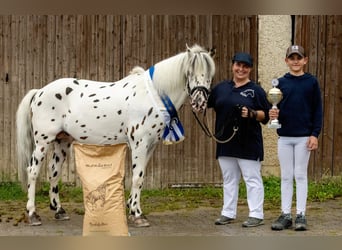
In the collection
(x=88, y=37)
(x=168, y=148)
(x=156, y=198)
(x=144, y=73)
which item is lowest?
(x=156, y=198)

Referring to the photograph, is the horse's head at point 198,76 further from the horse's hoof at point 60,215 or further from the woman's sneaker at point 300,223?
the horse's hoof at point 60,215

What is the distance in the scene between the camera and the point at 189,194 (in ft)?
27.4

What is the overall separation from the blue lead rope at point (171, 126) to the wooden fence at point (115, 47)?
7.07 feet

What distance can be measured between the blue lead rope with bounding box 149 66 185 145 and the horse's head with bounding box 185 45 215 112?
0.92 feet

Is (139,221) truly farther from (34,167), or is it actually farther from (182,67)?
(182,67)

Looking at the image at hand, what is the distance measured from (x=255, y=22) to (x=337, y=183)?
8.06 ft

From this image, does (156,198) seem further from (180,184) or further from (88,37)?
(88,37)

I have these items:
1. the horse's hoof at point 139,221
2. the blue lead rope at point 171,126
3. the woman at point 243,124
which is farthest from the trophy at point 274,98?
the horse's hoof at point 139,221

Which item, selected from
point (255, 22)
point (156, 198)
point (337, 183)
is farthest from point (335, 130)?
point (156, 198)

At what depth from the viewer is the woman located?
599cm

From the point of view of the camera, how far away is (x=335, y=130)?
8.56m

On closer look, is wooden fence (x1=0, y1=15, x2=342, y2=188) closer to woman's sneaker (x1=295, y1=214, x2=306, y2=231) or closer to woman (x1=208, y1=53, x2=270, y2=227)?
woman (x1=208, y1=53, x2=270, y2=227)

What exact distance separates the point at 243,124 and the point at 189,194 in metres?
2.50

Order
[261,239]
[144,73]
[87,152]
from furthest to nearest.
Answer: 1. [144,73]
2. [87,152]
3. [261,239]
